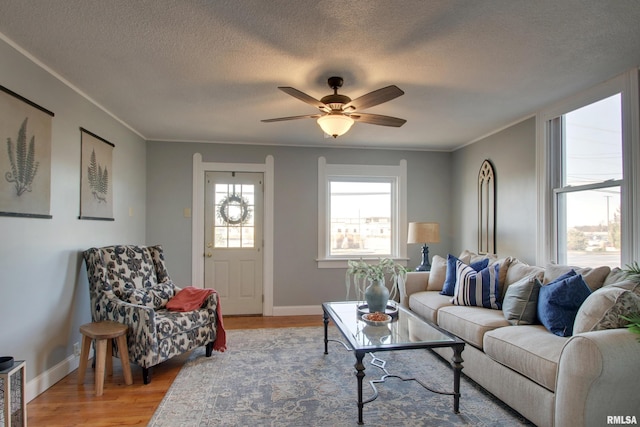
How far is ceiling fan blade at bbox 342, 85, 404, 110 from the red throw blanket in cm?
217

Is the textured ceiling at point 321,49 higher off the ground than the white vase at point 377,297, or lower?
higher

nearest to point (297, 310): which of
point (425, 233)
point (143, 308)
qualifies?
point (425, 233)

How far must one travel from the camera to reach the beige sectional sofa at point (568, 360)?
72.8 inches

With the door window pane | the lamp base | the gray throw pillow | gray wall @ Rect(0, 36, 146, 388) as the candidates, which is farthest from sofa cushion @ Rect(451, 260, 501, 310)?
gray wall @ Rect(0, 36, 146, 388)

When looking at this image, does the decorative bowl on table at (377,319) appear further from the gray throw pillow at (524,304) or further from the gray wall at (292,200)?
the gray wall at (292,200)

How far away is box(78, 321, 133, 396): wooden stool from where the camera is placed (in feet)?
8.68

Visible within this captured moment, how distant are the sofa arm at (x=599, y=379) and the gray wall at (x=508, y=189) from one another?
197 centimetres

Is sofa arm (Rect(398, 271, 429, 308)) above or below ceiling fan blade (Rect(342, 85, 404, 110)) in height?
below

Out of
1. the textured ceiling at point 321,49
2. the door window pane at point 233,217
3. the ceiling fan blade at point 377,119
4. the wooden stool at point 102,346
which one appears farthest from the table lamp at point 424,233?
the wooden stool at point 102,346

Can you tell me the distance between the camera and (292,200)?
5.07 metres

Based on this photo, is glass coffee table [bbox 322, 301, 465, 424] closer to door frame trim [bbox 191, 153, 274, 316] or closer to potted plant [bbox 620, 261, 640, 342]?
potted plant [bbox 620, 261, 640, 342]

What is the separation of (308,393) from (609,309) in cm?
195

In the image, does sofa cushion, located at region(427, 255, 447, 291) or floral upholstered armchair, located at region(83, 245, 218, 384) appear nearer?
floral upholstered armchair, located at region(83, 245, 218, 384)

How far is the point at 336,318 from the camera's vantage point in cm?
300
